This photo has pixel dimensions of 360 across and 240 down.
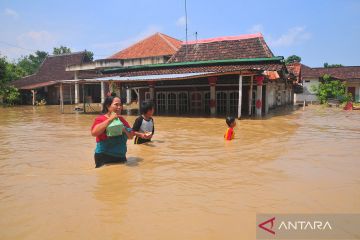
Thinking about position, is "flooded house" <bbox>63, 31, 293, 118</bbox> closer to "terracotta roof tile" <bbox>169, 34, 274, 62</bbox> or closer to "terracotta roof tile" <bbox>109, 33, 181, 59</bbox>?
"terracotta roof tile" <bbox>169, 34, 274, 62</bbox>

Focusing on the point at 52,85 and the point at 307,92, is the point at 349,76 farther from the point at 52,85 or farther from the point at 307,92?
the point at 52,85

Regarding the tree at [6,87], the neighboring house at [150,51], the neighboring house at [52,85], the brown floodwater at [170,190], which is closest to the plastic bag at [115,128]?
the brown floodwater at [170,190]

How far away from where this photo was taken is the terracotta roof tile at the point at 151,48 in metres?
26.8

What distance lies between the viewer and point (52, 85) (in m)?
31.6

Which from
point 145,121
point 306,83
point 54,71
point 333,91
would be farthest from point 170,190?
point 54,71

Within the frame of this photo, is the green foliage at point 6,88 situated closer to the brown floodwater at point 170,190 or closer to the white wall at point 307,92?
the brown floodwater at point 170,190

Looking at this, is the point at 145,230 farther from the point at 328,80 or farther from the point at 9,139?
the point at 328,80

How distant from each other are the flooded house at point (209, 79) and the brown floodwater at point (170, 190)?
1014 cm

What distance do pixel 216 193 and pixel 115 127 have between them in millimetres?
1610

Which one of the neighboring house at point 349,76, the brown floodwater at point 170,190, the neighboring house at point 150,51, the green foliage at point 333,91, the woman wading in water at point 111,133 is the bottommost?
the brown floodwater at point 170,190

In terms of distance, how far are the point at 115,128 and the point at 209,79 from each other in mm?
12315

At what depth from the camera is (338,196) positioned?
3756 millimetres

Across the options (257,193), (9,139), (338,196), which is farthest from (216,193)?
(9,139)

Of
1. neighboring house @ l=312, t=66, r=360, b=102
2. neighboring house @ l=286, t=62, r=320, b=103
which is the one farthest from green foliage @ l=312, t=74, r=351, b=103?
neighboring house @ l=312, t=66, r=360, b=102
